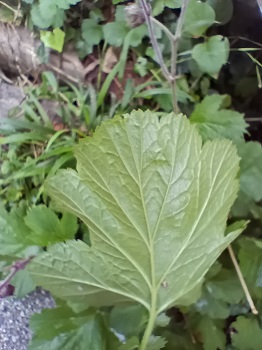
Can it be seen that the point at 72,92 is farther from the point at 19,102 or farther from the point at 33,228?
the point at 33,228

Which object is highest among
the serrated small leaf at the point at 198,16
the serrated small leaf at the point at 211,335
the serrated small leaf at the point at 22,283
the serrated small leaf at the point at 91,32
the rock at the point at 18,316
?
the serrated small leaf at the point at 198,16

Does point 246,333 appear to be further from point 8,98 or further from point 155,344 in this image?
point 8,98

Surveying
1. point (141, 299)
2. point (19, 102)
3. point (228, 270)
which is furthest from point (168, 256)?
point (19, 102)

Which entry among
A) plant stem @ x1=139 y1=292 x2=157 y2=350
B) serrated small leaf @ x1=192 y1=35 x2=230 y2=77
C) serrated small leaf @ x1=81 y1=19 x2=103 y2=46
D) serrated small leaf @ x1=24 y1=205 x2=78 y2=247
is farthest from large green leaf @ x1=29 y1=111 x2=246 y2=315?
serrated small leaf @ x1=81 y1=19 x2=103 y2=46

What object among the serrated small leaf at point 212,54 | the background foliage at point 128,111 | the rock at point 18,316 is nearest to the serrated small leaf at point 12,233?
the background foliage at point 128,111

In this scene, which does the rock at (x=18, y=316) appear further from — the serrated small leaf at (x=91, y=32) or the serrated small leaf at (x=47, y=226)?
the serrated small leaf at (x=91, y=32)

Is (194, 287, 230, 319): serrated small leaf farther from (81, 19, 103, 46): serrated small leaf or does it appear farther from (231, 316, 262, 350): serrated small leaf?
(81, 19, 103, 46): serrated small leaf
